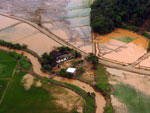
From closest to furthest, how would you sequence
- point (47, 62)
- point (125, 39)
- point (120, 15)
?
1. point (47, 62)
2. point (125, 39)
3. point (120, 15)

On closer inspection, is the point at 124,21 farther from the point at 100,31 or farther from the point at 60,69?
the point at 60,69

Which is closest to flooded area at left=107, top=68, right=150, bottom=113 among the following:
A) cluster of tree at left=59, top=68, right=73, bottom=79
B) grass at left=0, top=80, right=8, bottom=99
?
cluster of tree at left=59, top=68, right=73, bottom=79

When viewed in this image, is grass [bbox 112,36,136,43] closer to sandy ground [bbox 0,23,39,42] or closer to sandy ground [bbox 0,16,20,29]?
sandy ground [bbox 0,23,39,42]

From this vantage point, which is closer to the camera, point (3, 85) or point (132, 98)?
point (132, 98)

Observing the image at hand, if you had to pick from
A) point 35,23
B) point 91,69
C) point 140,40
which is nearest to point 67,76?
point 91,69

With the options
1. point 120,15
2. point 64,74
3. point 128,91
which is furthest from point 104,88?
point 120,15

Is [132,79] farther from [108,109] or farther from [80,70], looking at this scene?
[80,70]
